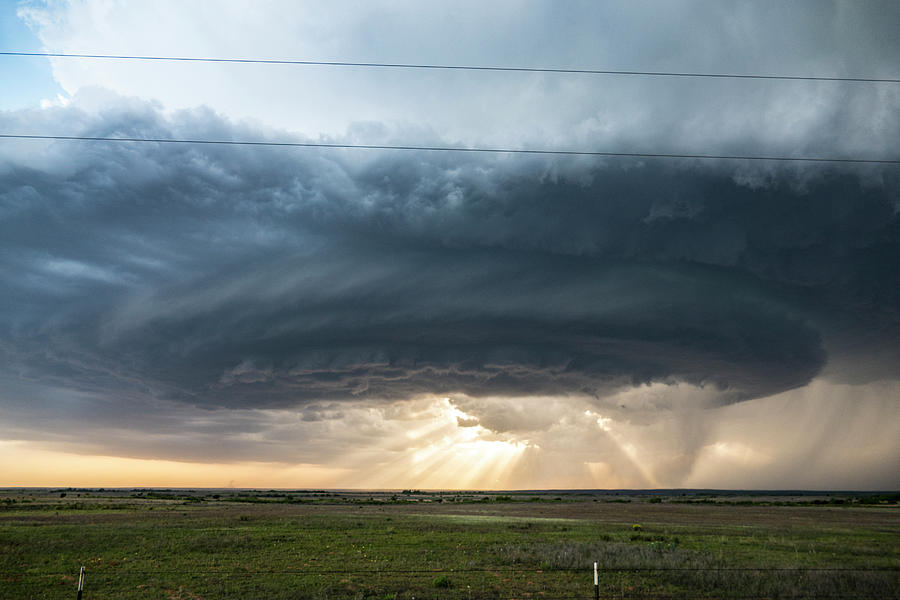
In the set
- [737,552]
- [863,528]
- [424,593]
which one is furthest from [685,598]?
[863,528]

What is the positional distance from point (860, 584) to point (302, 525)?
4659 centimetres

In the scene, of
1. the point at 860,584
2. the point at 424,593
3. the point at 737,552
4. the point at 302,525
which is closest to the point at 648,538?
the point at 737,552

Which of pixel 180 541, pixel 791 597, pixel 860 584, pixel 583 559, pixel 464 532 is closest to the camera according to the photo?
pixel 791 597

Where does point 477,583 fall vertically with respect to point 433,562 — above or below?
above

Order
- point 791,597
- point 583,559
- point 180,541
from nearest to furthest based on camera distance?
point 791,597 < point 583,559 < point 180,541

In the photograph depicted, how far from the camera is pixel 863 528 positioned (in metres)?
59.2

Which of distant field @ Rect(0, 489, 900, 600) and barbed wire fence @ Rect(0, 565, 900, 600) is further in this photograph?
distant field @ Rect(0, 489, 900, 600)

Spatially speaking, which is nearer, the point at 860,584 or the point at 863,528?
the point at 860,584

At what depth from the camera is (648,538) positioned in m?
47.3

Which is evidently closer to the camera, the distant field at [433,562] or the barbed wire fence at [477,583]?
the barbed wire fence at [477,583]

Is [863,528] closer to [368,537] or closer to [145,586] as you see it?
[368,537]

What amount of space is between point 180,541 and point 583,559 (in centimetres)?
2972

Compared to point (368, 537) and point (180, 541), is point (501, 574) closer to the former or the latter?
point (368, 537)

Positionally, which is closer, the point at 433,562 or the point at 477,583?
the point at 477,583
